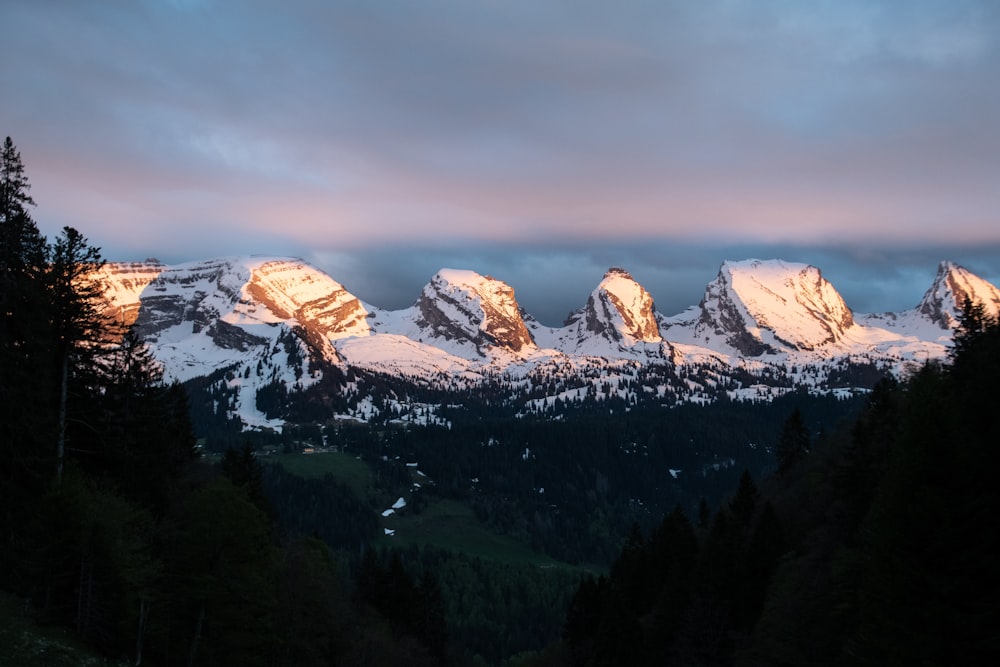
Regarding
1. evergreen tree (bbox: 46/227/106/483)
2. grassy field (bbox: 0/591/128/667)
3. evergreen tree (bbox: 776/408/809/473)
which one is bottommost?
grassy field (bbox: 0/591/128/667)

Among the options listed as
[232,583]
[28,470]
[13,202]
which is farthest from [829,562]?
[13,202]

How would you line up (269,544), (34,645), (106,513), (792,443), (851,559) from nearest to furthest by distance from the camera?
1. (34,645)
2. (106,513)
3. (851,559)
4. (269,544)
5. (792,443)

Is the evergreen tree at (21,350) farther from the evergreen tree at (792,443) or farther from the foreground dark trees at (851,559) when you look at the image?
the evergreen tree at (792,443)

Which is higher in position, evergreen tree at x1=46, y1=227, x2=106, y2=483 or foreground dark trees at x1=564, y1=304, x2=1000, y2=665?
evergreen tree at x1=46, y1=227, x2=106, y2=483

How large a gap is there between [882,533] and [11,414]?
4192cm

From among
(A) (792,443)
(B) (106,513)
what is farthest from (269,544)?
(A) (792,443)

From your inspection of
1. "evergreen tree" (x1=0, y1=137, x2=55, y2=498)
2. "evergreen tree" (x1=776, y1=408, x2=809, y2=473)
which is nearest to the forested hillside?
"evergreen tree" (x1=0, y1=137, x2=55, y2=498)

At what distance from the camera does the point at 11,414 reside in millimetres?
39938

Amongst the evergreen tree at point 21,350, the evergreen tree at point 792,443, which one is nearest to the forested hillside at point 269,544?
the evergreen tree at point 21,350

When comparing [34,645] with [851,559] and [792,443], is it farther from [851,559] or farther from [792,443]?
[792,443]

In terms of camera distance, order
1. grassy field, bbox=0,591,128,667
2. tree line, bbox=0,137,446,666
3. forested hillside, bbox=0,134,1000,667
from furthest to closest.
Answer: tree line, bbox=0,137,446,666 < forested hillside, bbox=0,134,1000,667 < grassy field, bbox=0,591,128,667

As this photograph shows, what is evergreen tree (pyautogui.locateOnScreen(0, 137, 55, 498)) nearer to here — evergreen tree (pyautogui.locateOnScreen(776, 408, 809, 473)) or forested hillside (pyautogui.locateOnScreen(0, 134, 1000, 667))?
forested hillside (pyautogui.locateOnScreen(0, 134, 1000, 667))

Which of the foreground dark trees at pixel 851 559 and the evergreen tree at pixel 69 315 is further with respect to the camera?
the evergreen tree at pixel 69 315

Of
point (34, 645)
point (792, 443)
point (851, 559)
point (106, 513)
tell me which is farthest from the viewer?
point (792, 443)
